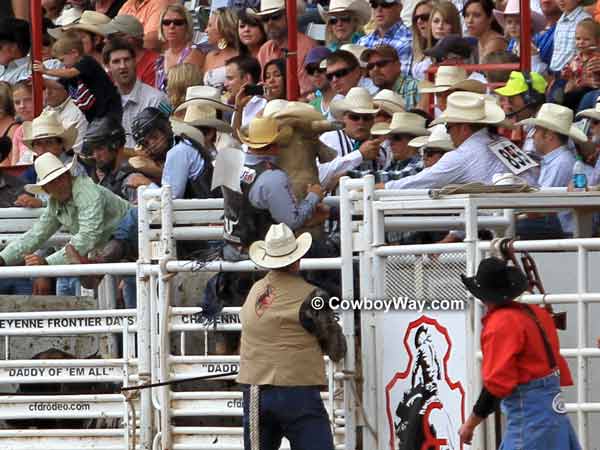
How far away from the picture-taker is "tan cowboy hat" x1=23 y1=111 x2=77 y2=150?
12406 millimetres

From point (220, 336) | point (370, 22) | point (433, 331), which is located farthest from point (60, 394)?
point (370, 22)

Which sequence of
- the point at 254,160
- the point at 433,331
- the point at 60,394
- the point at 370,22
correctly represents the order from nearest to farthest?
the point at 433,331, the point at 254,160, the point at 60,394, the point at 370,22

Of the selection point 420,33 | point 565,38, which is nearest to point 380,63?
point 420,33

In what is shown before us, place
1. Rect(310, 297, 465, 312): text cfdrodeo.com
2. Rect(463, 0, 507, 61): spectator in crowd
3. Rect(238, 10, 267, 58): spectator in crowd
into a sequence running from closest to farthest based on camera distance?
Rect(310, 297, 465, 312): text cfdrodeo.com → Rect(463, 0, 507, 61): spectator in crowd → Rect(238, 10, 267, 58): spectator in crowd

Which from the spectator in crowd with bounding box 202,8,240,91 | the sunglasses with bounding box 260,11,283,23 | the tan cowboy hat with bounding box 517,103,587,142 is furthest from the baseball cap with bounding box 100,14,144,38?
the tan cowboy hat with bounding box 517,103,587,142

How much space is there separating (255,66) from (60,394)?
349 cm

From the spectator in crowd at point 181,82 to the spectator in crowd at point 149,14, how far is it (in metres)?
1.52

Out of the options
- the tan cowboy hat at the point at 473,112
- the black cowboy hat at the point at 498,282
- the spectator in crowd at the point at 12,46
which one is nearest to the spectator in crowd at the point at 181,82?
the spectator in crowd at the point at 12,46

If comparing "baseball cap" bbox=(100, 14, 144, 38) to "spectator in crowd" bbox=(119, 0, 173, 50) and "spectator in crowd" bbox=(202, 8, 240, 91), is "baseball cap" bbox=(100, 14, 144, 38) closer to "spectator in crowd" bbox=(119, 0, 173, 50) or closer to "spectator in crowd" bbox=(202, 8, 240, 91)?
"spectator in crowd" bbox=(119, 0, 173, 50)

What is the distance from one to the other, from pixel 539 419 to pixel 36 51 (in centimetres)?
638

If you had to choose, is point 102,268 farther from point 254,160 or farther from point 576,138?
point 576,138

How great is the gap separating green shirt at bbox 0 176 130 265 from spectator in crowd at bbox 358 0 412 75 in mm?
3190

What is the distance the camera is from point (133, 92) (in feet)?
46.7

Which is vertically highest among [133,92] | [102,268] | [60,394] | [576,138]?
[133,92]
